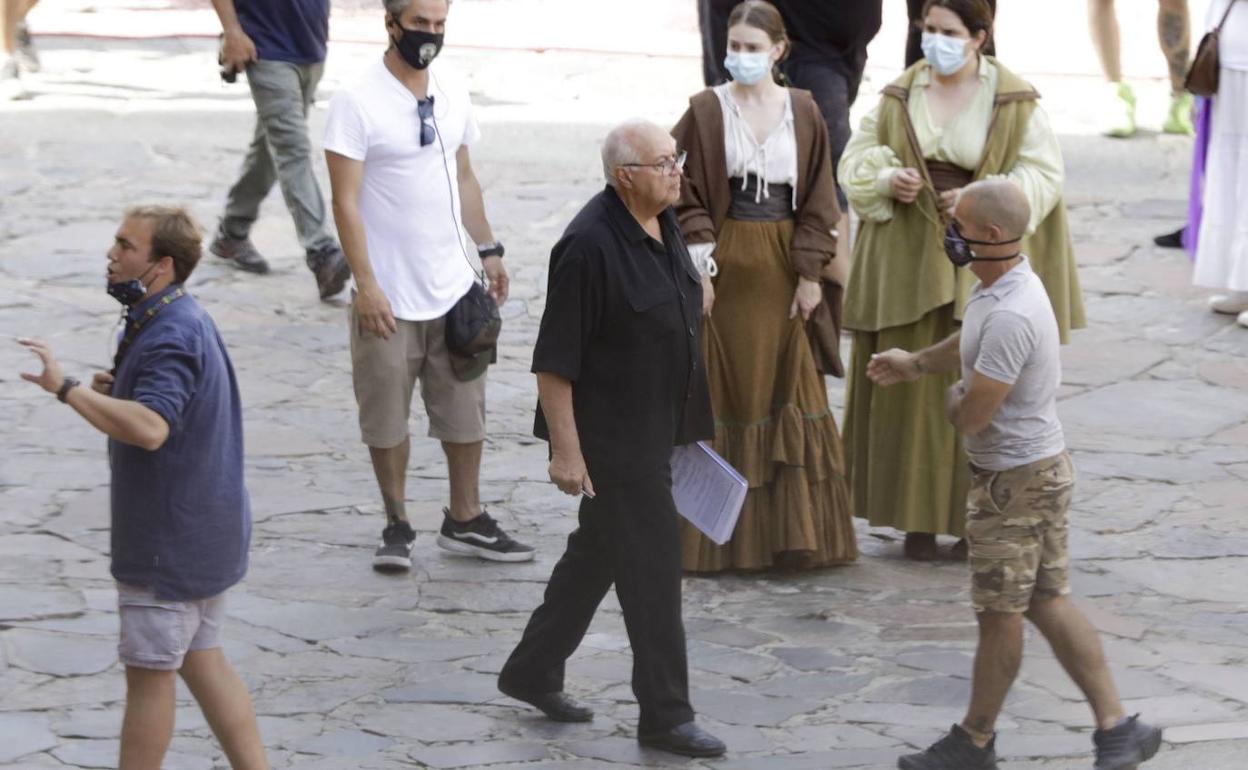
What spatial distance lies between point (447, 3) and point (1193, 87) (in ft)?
15.1

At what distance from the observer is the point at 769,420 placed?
733cm

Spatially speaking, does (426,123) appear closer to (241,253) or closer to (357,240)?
(357,240)

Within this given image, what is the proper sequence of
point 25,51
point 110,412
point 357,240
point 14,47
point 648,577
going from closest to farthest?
point 110,412 → point 648,577 → point 357,240 → point 14,47 → point 25,51

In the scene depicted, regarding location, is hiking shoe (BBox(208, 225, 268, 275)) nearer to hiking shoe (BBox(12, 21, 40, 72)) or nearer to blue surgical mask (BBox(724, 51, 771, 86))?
hiking shoe (BBox(12, 21, 40, 72))

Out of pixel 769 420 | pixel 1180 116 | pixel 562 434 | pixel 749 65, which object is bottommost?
pixel 769 420

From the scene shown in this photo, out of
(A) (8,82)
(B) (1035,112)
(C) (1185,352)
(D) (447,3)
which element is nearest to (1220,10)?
(C) (1185,352)

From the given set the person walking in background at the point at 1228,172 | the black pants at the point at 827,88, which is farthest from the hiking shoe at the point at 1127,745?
the person walking in background at the point at 1228,172

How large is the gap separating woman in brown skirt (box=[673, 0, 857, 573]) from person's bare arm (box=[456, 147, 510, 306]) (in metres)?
0.72

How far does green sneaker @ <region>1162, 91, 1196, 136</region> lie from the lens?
13.8 meters

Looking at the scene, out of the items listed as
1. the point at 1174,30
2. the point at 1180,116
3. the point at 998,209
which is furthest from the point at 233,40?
the point at 1180,116

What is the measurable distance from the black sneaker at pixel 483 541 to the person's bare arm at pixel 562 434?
1.81 metres

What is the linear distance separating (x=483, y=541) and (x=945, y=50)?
232 cm

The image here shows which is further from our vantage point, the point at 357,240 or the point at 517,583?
the point at 517,583

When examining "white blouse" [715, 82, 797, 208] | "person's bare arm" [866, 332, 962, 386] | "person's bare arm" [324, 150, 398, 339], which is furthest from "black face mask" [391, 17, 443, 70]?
"person's bare arm" [866, 332, 962, 386]
